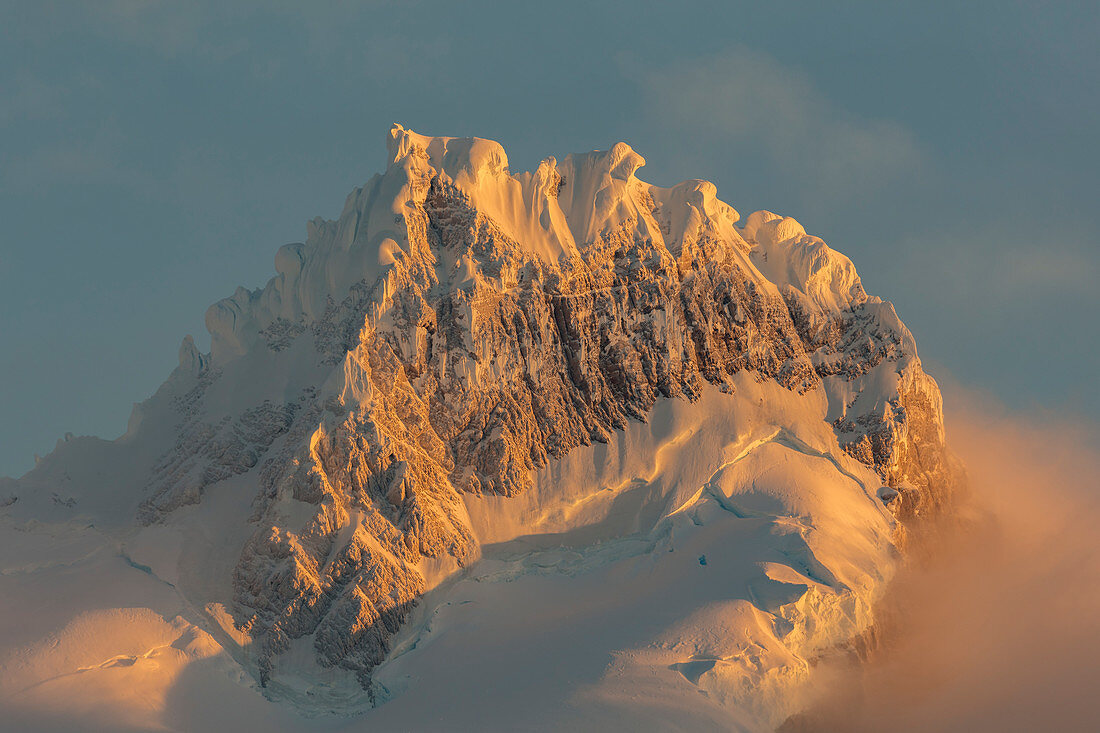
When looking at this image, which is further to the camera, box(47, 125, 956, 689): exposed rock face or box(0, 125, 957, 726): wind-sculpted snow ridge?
box(47, 125, 956, 689): exposed rock face

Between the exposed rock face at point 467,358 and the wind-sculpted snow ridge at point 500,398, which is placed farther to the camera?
the exposed rock face at point 467,358

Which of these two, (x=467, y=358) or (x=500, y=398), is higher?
(x=467, y=358)

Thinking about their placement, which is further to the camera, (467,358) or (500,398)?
(500,398)

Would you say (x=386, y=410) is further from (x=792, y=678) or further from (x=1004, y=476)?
(x=1004, y=476)
